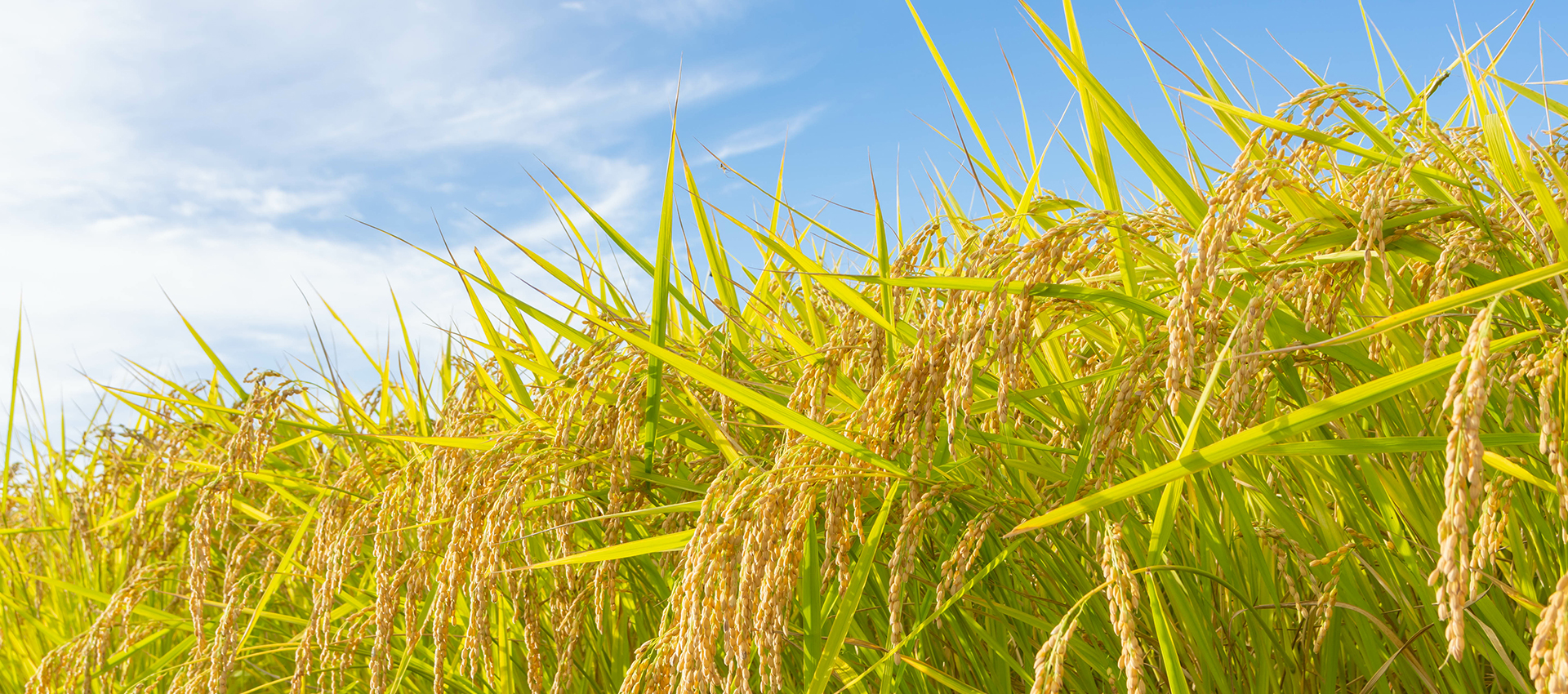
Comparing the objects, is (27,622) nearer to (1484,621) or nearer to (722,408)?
(722,408)

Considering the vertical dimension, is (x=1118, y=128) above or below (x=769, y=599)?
above

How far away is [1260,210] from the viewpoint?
1712 millimetres

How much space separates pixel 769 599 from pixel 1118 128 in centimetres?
86

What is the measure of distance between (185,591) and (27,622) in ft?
2.43

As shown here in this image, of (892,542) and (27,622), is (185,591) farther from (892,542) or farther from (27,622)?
(892,542)

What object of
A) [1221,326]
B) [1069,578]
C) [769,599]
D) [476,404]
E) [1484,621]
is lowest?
[1484,621]

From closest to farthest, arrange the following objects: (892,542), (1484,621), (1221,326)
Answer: (1221,326) < (1484,621) < (892,542)

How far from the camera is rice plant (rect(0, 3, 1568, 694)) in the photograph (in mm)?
1092

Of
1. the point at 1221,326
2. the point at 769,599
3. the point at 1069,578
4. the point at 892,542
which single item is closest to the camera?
the point at 769,599

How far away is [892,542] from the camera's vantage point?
1797 millimetres

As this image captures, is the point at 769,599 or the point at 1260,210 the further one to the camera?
the point at 1260,210

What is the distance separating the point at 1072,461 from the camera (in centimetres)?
178

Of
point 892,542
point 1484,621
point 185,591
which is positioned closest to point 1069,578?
point 892,542

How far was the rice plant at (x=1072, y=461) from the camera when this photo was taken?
109cm
